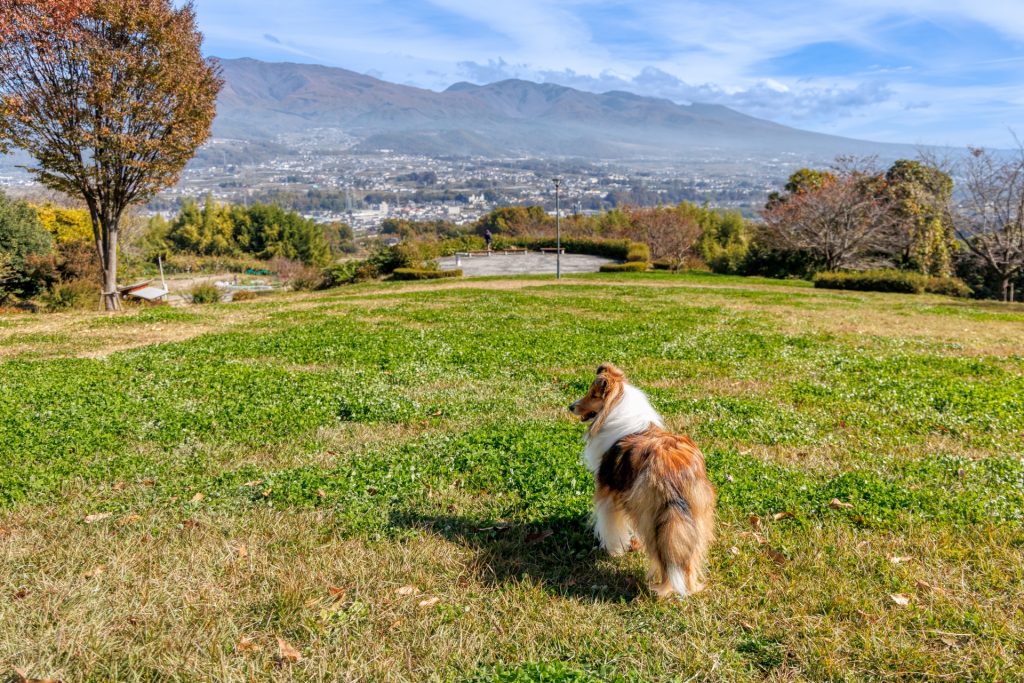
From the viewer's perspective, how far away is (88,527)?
5043mm

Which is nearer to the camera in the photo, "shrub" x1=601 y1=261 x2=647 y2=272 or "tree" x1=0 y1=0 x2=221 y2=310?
"tree" x1=0 y1=0 x2=221 y2=310

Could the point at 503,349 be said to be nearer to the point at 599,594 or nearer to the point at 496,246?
the point at 599,594

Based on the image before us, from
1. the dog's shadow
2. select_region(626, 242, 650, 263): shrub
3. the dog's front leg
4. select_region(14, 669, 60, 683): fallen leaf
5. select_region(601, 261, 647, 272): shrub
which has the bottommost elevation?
select_region(601, 261, 647, 272): shrub

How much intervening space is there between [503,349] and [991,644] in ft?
31.2

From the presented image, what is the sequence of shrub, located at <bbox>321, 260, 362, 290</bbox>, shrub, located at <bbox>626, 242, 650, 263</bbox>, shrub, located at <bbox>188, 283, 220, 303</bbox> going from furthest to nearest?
shrub, located at <bbox>626, 242, 650, 263</bbox> < shrub, located at <bbox>321, 260, 362, 290</bbox> < shrub, located at <bbox>188, 283, 220, 303</bbox>

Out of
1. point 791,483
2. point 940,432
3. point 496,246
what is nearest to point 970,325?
point 940,432

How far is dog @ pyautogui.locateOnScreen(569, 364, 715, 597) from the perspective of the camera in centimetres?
388

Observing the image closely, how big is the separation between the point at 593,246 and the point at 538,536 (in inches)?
2124

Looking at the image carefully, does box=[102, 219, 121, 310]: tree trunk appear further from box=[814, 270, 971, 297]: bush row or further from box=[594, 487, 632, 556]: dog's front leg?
box=[814, 270, 971, 297]: bush row

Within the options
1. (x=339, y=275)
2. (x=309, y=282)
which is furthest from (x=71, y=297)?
(x=339, y=275)

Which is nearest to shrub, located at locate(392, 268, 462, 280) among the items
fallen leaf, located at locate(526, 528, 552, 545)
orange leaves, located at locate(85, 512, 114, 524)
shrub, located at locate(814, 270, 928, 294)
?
shrub, located at locate(814, 270, 928, 294)

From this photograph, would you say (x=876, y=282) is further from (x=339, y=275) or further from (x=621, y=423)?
(x=621, y=423)

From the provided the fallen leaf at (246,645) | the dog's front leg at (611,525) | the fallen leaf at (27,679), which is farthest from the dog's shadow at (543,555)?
the fallen leaf at (27,679)

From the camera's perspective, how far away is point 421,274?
127ft
